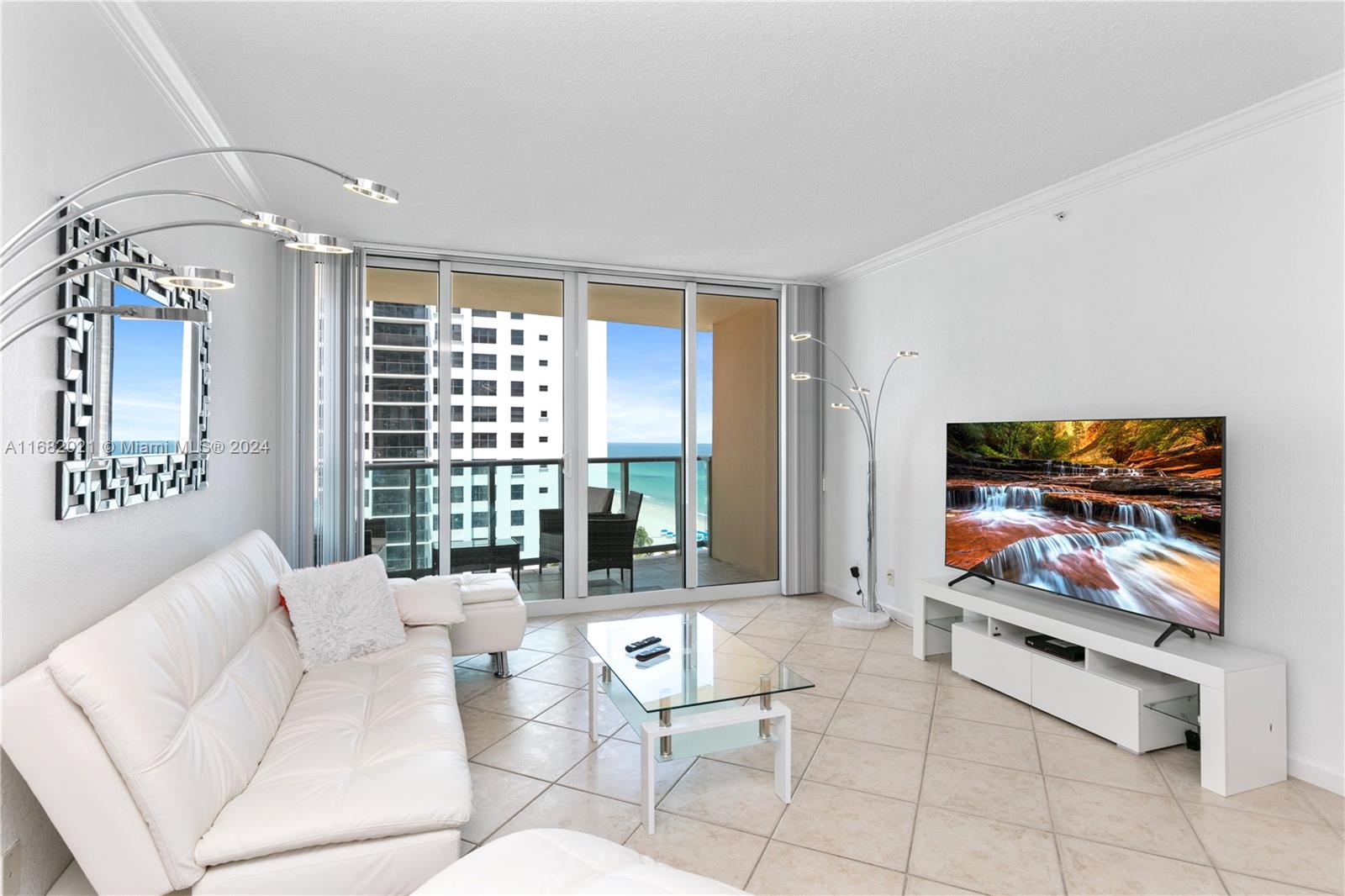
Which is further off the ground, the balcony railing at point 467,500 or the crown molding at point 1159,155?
the crown molding at point 1159,155

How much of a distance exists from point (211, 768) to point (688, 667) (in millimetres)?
1611

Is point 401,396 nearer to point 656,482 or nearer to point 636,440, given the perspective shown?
point 636,440

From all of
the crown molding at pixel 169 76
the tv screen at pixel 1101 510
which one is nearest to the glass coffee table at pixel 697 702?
the tv screen at pixel 1101 510

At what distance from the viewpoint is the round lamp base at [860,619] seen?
4.63 metres

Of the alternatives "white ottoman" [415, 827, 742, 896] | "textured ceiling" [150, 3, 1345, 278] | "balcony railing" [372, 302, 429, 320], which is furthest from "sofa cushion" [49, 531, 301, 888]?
"balcony railing" [372, 302, 429, 320]

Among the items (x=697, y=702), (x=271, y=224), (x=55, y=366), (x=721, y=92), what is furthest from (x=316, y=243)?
(x=697, y=702)

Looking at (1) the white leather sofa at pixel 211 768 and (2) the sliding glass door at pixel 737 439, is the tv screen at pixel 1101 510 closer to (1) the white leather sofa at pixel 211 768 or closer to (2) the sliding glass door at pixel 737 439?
(2) the sliding glass door at pixel 737 439

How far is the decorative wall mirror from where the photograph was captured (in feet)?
5.95

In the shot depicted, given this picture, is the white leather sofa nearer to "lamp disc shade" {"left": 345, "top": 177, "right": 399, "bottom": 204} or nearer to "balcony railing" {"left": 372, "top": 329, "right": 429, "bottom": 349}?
"lamp disc shade" {"left": 345, "top": 177, "right": 399, "bottom": 204}

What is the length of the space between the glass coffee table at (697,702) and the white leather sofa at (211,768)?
2.15ft

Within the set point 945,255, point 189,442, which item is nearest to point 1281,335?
point 945,255

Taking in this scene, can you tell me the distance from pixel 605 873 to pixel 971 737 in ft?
7.05

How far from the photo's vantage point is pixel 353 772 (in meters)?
1.82

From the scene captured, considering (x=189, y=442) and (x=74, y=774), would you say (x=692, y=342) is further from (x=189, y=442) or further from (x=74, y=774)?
(x=74, y=774)
